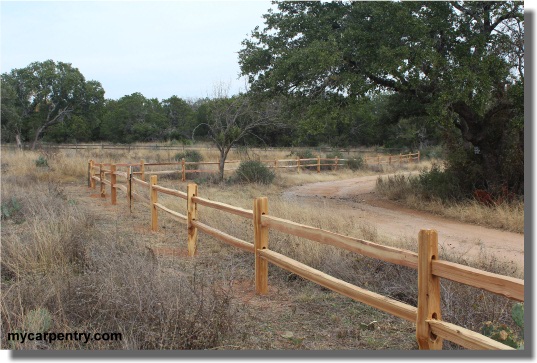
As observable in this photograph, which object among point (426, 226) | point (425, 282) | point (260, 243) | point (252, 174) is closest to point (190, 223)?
point (260, 243)

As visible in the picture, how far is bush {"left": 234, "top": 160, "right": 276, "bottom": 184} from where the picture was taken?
73.0 ft

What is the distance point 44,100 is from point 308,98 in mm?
40193

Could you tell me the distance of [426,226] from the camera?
1253cm

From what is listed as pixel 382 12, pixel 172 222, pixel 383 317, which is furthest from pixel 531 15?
pixel 382 12

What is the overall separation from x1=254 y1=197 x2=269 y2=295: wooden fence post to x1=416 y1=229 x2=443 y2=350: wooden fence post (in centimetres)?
246

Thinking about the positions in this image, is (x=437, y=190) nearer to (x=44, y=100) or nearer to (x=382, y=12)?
(x=382, y=12)

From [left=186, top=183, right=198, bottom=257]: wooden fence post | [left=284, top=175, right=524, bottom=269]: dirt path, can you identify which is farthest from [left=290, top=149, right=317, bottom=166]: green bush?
[left=186, top=183, right=198, bottom=257]: wooden fence post

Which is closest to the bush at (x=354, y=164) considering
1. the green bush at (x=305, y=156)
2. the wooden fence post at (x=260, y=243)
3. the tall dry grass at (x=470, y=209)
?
the green bush at (x=305, y=156)

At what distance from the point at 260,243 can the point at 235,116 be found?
15630mm

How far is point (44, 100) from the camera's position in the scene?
161ft

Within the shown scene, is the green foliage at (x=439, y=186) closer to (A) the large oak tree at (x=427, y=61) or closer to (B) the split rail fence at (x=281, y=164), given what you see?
(A) the large oak tree at (x=427, y=61)

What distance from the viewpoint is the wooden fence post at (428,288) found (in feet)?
10.9

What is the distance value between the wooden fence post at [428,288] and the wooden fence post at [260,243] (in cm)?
246

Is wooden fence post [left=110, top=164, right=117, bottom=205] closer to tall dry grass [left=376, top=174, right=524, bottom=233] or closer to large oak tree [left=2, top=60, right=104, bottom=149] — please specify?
tall dry grass [left=376, top=174, right=524, bottom=233]
